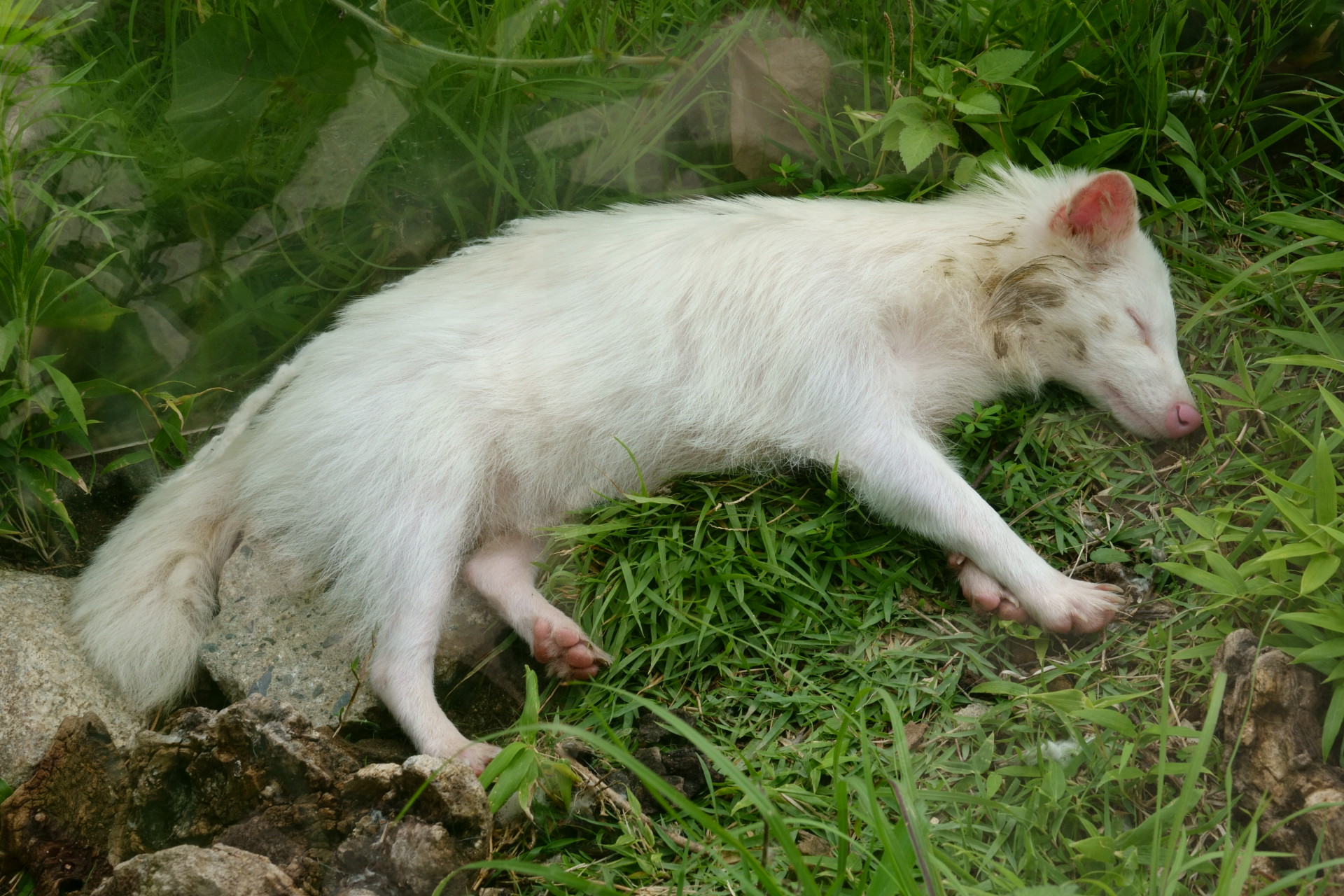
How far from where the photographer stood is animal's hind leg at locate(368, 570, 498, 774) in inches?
104

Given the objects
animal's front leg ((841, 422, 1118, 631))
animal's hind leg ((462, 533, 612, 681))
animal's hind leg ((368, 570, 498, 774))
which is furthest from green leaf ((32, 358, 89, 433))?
animal's front leg ((841, 422, 1118, 631))

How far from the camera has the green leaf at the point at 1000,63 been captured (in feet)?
10.4

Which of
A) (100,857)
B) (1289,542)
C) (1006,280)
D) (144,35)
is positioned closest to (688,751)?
(100,857)

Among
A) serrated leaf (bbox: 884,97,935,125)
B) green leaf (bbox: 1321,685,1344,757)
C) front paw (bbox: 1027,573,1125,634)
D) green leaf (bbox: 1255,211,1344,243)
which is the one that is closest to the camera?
green leaf (bbox: 1321,685,1344,757)

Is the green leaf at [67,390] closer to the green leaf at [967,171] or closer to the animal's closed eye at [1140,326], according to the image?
the green leaf at [967,171]

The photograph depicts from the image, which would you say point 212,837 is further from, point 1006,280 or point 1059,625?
point 1006,280

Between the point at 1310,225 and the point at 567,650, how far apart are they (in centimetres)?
252

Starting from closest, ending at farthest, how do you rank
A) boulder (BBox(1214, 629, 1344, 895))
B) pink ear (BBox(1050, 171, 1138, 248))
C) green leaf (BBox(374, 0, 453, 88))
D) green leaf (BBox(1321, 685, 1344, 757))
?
1. boulder (BBox(1214, 629, 1344, 895))
2. green leaf (BBox(1321, 685, 1344, 757))
3. pink ear (BBox(1050, 171, 1138, 248))
4. green leaf (BBox(374, 0, 453, 88))

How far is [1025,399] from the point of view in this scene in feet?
10.4

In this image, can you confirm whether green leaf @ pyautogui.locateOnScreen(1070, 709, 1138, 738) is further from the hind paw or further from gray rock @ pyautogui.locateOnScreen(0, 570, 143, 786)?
gray rock @ pyautogui.locateOnScreen(0, 570, 143, 786)

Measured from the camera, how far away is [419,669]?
2.75 m

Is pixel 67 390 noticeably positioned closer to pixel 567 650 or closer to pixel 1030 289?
pixel 567 650

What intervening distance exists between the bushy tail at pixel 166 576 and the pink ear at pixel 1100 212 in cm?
257

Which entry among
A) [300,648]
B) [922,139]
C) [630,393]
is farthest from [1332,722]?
[300,648]
